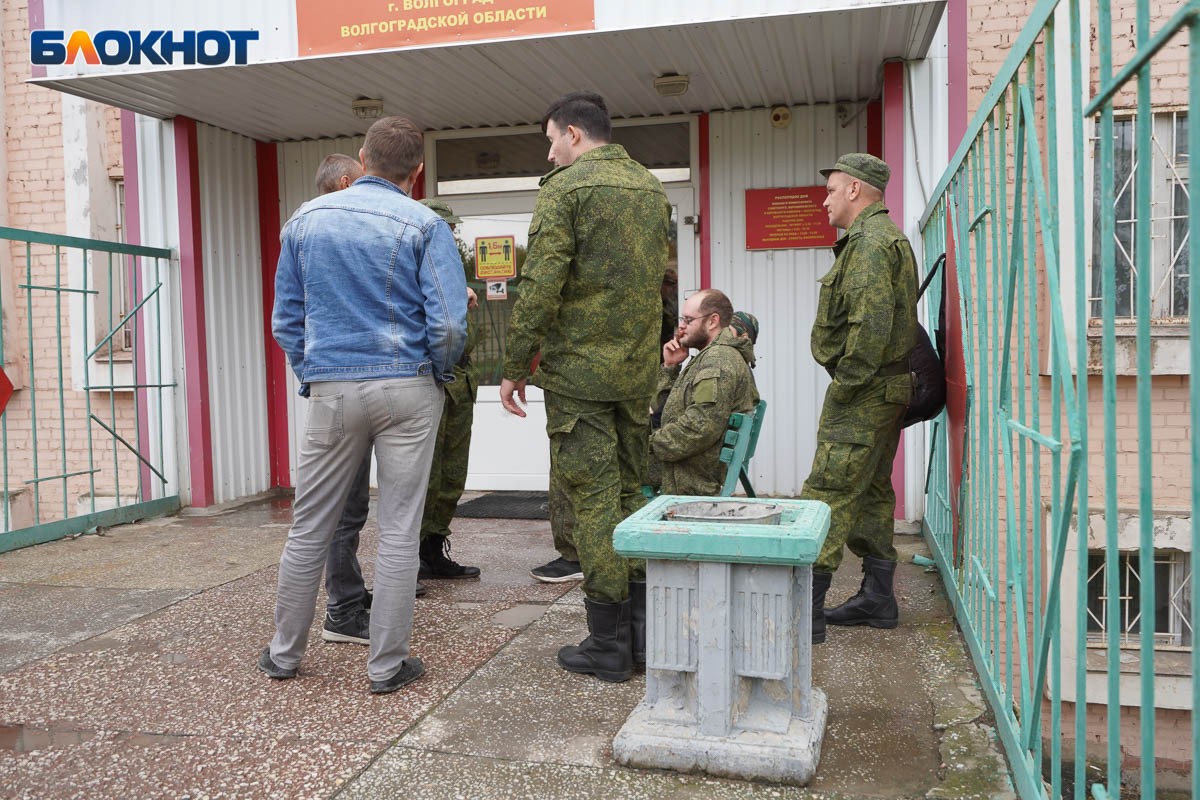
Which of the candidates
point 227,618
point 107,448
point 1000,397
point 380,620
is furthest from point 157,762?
point 107,448

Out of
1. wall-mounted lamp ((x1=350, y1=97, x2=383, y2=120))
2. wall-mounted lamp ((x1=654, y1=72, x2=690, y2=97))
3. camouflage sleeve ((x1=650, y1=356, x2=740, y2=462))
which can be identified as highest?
wall-mounted lamp ((x1=350, y1=97, x2=383, y2=120))

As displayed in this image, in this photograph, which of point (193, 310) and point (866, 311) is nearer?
point (866, 311)

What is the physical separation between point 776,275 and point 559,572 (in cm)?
298

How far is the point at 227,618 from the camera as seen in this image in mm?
3998

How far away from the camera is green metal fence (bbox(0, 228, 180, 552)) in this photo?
6.06m

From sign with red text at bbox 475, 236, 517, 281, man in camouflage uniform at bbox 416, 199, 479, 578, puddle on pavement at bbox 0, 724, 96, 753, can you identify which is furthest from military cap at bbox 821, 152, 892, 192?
sign with red text at bbox 475, 236, 517, 281

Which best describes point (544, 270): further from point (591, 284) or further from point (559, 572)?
point (559, 572)

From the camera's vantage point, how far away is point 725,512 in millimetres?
2799

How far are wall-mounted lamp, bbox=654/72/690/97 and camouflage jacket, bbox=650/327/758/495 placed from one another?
2134 mm

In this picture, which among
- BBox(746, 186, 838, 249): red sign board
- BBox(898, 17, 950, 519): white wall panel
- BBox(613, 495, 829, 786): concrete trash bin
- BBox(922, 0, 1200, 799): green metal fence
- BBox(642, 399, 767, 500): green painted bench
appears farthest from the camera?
BBox(746, 186, 838, 249): red sign board

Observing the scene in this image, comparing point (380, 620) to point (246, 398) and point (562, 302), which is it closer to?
point (562, 302)

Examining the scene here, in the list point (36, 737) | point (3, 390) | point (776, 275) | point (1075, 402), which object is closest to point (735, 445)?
point (776, 275)

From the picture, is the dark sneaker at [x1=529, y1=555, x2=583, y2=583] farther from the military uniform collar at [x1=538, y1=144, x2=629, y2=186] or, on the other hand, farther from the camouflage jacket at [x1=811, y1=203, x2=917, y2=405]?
the military uniform collar at [x1=538, y1=144, x2=629, y2=186]

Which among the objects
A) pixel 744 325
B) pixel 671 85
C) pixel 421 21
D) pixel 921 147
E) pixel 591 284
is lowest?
pixel 744 325
